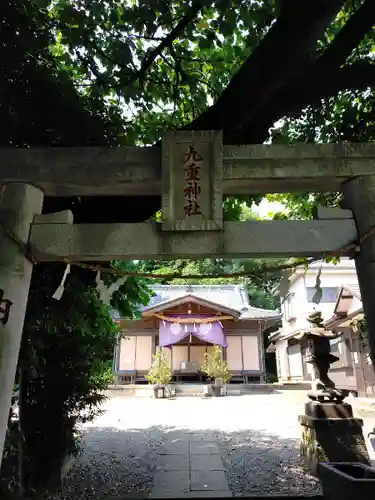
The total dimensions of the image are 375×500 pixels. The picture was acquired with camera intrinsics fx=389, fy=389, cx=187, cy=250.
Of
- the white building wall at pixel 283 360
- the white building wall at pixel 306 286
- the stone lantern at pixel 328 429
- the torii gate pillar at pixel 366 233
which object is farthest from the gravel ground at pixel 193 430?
the white building wall at pixel 283 360

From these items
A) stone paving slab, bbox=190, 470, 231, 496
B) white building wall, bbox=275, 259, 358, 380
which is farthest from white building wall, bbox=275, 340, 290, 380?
stone paving slab, bbox=190, 470, 231, 496

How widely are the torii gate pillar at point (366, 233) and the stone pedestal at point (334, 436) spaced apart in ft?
12.2

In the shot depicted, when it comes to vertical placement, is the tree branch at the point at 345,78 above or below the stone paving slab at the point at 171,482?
above

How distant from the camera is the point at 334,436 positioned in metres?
5.83

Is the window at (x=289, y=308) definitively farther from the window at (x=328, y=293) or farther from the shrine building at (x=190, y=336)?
the shrine building at (x=190, y=336)

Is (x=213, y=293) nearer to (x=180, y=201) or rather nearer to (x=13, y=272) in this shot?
(x=180, y=201)

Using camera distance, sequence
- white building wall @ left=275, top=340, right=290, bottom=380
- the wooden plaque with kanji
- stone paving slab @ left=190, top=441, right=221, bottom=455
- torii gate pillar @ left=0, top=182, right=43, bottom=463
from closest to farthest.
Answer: torii gate pillar @ left=0, top=182, right=43, bottom=463 → the wooden plaque with kanji → stone paving slab @ left=190, top=441, right=221, bottom=455 → white building wall @ left=275, top=340, right=290, bottom=380

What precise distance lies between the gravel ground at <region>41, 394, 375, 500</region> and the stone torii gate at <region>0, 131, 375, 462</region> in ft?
11.9

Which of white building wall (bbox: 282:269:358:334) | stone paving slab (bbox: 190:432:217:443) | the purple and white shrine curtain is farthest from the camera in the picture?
white building wall (bbox: 282:269:358:334)

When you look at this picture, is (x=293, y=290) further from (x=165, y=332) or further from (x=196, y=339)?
(x=165, y=332)

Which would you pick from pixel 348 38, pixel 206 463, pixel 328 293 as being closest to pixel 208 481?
pixel 206 463

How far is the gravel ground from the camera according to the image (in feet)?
17.4

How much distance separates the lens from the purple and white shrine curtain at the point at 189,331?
2078 cm

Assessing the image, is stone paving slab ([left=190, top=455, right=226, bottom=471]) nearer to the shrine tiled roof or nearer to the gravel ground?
the gravel ground
